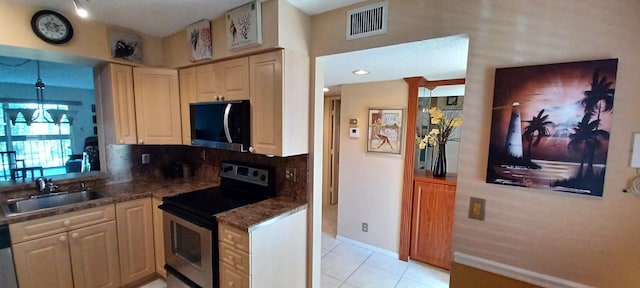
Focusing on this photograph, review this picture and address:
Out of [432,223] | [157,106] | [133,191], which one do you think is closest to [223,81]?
[157,106]

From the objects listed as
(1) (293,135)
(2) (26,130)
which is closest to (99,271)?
(1) (293,135)

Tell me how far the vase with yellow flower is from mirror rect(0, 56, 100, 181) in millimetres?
5516

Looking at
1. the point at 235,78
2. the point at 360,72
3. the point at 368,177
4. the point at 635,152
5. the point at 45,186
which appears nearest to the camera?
the point at 635,152

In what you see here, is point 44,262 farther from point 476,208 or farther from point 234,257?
point 476,208

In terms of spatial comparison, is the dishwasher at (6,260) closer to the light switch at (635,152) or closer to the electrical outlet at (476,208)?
the electrical outlet at (476,208)

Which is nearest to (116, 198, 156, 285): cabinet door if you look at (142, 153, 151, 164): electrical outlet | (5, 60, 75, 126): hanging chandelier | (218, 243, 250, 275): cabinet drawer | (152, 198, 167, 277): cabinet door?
(152, 198, 167, 277): cabinet door

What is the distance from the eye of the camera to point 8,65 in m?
3.62

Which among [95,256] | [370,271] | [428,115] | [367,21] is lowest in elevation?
[370,271]

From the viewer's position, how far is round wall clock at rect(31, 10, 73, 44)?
1.85 metres

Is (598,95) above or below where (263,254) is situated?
above

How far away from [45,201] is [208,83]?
178 cm

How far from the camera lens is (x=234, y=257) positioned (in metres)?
1.68

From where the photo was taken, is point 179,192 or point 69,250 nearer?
point 69,250

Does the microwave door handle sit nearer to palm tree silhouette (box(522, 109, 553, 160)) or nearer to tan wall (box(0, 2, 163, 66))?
tan wall (box(0, 2, 163, 66))
